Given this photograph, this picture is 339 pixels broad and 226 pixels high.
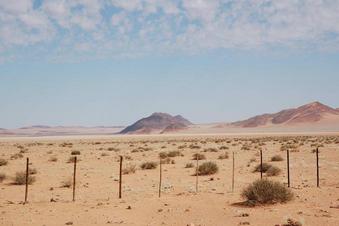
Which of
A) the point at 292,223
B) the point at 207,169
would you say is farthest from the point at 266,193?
the point at 207,169

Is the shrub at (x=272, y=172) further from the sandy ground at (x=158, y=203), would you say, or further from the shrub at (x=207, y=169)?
the shrub at (x=207, y=169)

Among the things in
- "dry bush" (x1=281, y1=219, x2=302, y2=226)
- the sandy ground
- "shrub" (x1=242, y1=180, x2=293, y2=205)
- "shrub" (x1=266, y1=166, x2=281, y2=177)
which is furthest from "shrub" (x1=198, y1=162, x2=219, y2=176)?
"dry bush" (x1=281, y1=219, x2=302, y2=226)

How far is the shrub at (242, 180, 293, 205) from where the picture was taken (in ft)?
49.3

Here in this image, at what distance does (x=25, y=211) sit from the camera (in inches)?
556

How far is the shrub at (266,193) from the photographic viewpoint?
15.0m

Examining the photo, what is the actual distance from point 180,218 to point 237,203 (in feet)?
9.95

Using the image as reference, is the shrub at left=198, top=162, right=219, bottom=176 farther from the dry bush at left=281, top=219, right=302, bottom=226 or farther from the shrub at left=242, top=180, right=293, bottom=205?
the dry bush at left=281, top=219, right=302, bottom=226

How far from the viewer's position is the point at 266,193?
49.3ft

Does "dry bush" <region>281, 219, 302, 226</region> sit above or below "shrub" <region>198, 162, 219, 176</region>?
below

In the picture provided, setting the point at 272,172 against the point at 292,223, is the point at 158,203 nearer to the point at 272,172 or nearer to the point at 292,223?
the point at 292,223

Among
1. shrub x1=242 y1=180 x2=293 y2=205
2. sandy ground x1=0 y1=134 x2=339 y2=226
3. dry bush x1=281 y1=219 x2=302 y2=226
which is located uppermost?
shrub x1=242 y1=180 x2=293 y2=205

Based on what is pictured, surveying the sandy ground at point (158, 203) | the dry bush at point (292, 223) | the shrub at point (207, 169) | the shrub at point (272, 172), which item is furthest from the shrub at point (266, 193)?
the shrub at point (207, 169)

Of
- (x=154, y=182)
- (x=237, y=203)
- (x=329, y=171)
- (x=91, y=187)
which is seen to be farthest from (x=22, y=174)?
(x=329, y=171)

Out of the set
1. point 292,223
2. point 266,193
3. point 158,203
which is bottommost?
point 158,203
